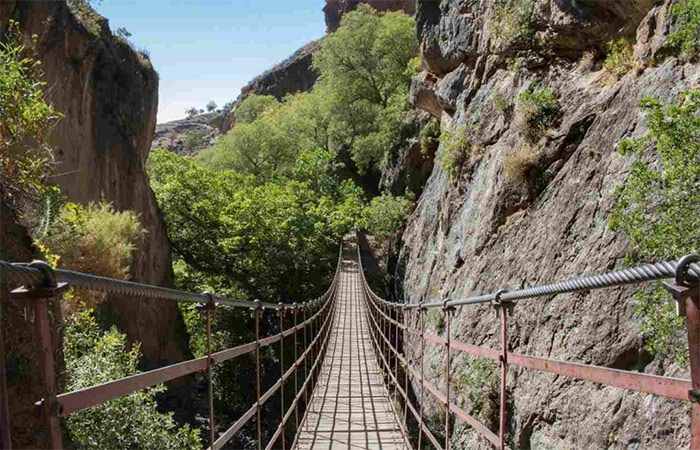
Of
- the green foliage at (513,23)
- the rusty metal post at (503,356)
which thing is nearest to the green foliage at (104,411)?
the rusty metal post at (503,356)

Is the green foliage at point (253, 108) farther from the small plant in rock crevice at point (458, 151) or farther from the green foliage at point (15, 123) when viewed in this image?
the green foliage at point (15, 123)

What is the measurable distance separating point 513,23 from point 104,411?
680cm

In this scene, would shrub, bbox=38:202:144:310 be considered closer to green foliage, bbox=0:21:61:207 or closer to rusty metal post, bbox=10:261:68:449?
green foliage, bbox=0:21:61:207

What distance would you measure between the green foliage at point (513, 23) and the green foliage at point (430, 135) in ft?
18.7

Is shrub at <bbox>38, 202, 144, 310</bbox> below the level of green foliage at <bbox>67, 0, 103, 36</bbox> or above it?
below

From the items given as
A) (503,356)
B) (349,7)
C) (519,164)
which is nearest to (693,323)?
(503,356)

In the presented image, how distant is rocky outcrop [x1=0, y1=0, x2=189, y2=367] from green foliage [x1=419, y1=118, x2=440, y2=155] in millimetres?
7082

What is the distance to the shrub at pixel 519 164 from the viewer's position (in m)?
5.69

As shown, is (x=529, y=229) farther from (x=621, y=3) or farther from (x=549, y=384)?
(x=621, y=3)

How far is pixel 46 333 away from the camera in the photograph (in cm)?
92

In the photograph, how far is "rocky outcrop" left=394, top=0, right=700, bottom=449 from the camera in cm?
325

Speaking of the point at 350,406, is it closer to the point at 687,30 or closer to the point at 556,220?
the point at 556,220

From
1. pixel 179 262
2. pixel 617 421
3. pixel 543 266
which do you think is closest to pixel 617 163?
pixel 543 266

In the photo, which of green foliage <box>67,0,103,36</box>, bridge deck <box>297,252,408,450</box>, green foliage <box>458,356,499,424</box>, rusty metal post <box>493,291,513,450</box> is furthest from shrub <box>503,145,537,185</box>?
green foliage <box>67,0,103,36</box>
